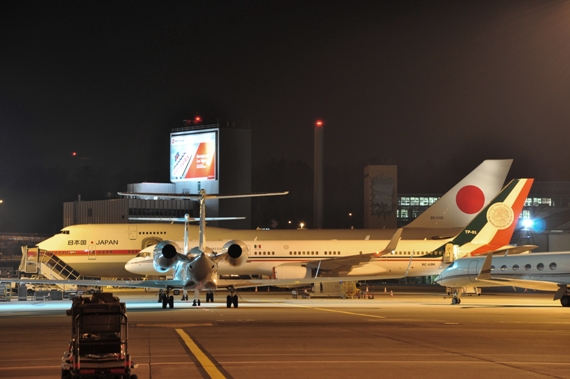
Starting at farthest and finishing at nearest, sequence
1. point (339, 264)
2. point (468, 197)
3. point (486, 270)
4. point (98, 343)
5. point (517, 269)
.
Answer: point (468, 197)
point (339, 264)
point (517, 269)
point (486, 270)
point (98, 343)

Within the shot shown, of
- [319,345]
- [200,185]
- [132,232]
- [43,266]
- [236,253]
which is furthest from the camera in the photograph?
[200,185]

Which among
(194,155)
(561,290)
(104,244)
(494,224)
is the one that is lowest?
(561,290)

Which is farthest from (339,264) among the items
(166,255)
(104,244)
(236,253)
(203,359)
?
(203,359)

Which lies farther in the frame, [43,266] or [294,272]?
[43,266]

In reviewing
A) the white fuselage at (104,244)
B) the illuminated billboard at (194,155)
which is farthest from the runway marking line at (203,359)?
the illuminated billboard at (194,155)

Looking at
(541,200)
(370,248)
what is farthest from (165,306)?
(541,200)

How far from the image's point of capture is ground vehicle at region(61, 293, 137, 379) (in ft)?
34.7

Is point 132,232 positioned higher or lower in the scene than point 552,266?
higher

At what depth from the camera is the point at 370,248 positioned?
1961 inches

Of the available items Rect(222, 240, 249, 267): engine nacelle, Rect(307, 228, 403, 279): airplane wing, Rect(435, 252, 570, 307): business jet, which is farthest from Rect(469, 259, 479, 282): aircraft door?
Rect(222, 240, 249, 267): engine nacelle

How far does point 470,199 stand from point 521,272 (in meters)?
23.1

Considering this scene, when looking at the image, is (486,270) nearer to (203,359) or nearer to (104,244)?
(203,359)

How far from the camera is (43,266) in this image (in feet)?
160

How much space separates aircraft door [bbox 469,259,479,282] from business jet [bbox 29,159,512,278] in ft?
43.6
